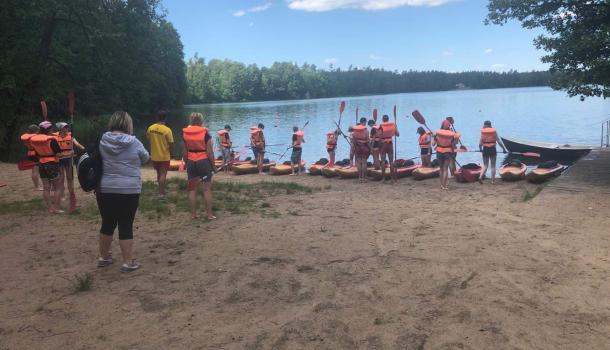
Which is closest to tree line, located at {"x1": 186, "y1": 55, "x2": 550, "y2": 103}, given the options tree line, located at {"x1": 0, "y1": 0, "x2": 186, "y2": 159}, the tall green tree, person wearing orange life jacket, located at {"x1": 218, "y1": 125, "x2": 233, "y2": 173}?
tree line, located at {"x1": 0, "y1": 0, "x2": 186, "y2": 159}

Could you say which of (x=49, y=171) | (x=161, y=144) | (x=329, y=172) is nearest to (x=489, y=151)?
(x=329, y=172)

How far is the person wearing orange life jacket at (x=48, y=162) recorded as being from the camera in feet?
24.2

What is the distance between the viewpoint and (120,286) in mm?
4516

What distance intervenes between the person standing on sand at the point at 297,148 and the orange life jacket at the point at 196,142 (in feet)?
24.7

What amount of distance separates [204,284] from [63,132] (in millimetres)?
5091

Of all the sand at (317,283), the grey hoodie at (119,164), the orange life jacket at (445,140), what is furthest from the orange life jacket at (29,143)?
the orange life jacket at (445,140)

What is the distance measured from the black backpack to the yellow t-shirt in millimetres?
4010

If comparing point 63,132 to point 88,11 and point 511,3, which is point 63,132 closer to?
point 511,3

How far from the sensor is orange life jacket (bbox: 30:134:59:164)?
291 inches

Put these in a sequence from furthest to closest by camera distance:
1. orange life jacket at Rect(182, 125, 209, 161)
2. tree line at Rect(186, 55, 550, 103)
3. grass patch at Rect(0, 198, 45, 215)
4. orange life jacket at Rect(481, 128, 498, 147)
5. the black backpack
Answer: tree line at Rect(186, 55, 550, 103)
orange life jacket at Rect(481, 128, 498, 147)
grass patch at Rect(0, 198, 45, 215)
orange life jacket at Rect(182, 125, 209, 161)
the black backpack

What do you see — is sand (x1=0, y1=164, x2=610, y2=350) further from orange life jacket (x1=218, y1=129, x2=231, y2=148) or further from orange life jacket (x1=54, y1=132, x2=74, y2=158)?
orange life jacket (x1=218, y1=129, x2=231, y2=148)

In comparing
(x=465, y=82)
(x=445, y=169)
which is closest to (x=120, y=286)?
(x=445, y=169)

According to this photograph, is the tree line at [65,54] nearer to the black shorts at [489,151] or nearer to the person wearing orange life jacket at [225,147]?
the person wearing orange life jacket at [225,147]

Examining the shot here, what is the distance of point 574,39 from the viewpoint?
34.9ft
